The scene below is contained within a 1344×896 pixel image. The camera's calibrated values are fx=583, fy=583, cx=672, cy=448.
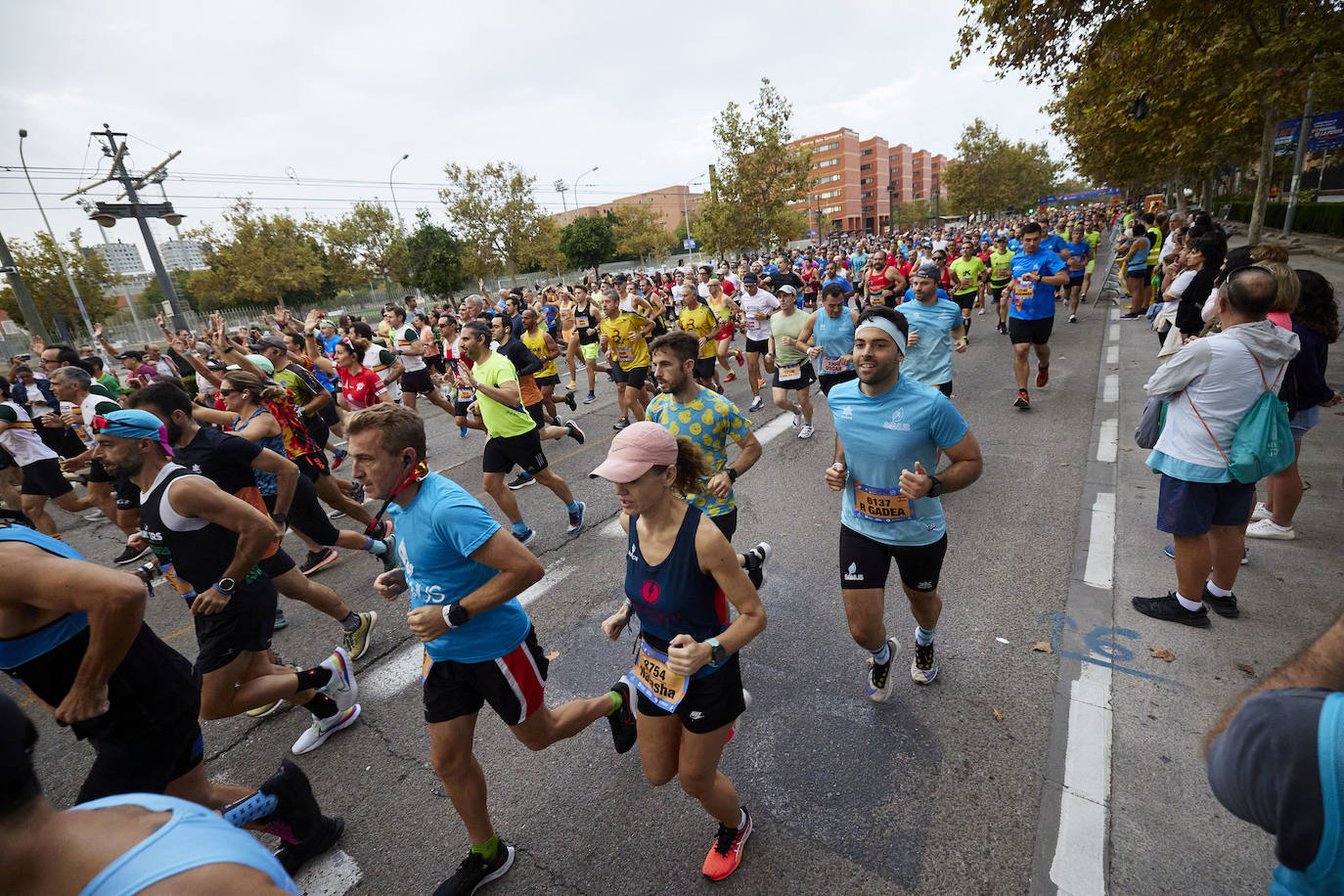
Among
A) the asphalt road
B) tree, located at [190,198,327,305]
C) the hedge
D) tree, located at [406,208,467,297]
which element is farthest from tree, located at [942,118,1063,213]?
the asphalt road

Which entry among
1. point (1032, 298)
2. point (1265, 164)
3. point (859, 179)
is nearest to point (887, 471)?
point (1032, 298)

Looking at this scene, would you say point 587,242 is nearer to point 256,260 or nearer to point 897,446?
point 256,260

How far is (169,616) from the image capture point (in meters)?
5.47

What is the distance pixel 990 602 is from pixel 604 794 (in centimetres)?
293

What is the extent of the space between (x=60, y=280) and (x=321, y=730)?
4535 cm

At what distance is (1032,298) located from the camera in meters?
7.75

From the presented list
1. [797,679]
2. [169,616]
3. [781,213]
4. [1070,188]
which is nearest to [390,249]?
[781,213]

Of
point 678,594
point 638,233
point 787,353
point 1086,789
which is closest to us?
point 678,594

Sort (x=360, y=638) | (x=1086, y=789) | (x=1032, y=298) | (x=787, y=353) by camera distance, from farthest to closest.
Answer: (x=1032, y=298) → (x=787, y=353) → (x=360, y=638) → (x=1086, y=789)

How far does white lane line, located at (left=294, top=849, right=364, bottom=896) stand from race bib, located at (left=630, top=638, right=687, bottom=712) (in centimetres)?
169

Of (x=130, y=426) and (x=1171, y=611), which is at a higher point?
(x=130, y=426)

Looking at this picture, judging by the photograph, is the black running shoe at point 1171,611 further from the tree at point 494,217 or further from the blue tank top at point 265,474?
the tree at point 494,217

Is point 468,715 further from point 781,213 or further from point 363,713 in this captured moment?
point 781,213

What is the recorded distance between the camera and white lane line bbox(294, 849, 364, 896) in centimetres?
267
